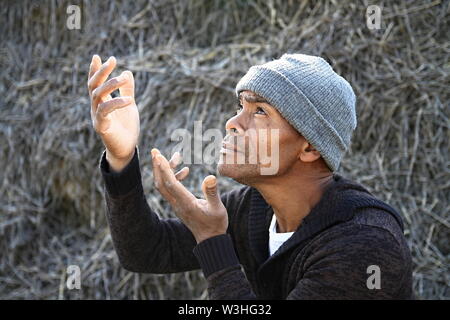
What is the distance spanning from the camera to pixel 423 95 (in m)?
2.28

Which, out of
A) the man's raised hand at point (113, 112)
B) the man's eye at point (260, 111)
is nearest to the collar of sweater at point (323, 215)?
the man's eye at point (260, 111)

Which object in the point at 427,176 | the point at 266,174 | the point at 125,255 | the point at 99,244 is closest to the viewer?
the point at 266,174

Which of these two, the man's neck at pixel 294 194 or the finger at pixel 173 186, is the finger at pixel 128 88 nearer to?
the finger at pixel 173 186

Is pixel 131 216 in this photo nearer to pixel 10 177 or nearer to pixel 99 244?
pixel 99 244

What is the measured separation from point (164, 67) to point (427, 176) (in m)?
0.97

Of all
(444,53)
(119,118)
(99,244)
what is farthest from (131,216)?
(444,53)

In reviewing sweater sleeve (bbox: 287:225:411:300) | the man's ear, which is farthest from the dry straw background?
sweater sleeve (bbox: 287:225:411:300)

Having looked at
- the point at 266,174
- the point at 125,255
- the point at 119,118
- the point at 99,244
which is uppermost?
the point at 119,118

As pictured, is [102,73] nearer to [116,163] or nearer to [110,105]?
[110,105]

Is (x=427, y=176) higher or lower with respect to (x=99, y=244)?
higher

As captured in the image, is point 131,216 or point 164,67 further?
point 164,67

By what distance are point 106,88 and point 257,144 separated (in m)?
0.34

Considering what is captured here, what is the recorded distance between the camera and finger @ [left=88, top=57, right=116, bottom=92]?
141 cm

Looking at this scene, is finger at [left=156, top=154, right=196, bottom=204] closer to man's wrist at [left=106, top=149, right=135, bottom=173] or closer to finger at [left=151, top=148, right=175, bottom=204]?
finger at [left=151, top=148, right=175, bottom=204]
